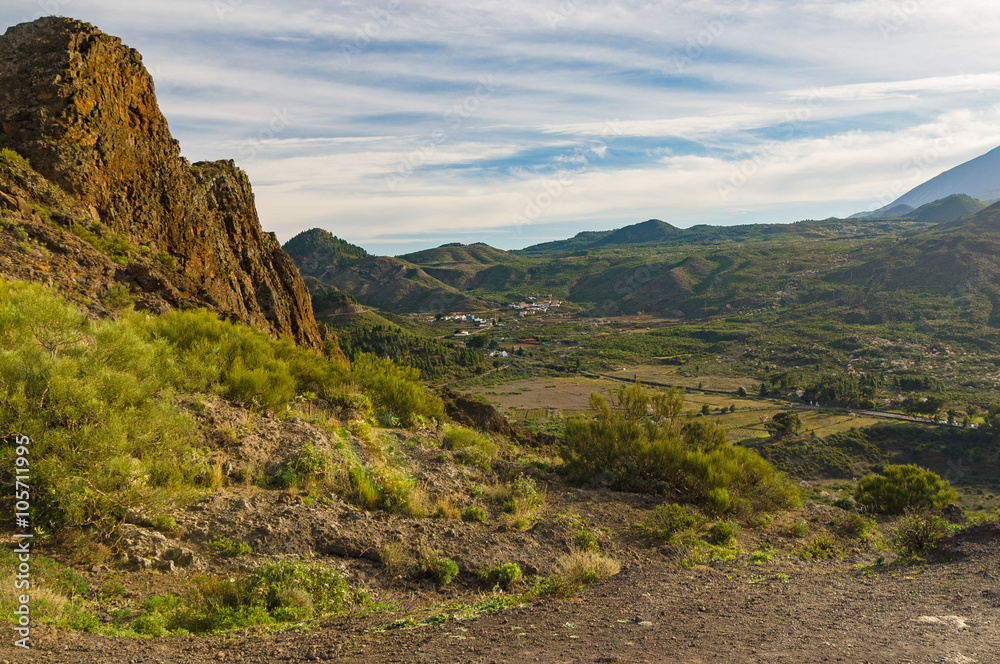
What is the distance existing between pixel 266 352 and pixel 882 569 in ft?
34.5

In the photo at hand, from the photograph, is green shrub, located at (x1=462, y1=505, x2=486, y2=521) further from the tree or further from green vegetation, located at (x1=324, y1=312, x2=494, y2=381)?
green vegetation, located at (x1=324, y1=312, x2=494, y2=381)

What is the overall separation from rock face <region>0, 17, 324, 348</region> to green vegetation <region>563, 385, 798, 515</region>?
9.22 meters

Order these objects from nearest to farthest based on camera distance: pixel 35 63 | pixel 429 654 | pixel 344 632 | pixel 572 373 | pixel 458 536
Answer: pixel 429 654
pixel 344 632
pixel 458 536
pixel 35 63
pixel 572 373

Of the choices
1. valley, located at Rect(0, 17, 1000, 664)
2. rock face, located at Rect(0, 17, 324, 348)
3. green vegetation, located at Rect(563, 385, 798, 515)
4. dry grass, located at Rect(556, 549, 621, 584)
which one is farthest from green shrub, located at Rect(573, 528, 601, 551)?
rock face, located at Rect(0, 17, 324, 348)

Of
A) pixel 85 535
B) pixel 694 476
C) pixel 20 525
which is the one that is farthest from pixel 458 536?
pixel 694 476

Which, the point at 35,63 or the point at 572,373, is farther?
the point at 572,373

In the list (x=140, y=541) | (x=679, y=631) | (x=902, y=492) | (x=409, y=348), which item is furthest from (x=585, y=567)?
(x=409, y=348)

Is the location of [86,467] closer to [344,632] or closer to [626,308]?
[344,632]

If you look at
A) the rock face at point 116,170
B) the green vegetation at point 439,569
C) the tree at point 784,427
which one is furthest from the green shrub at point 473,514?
the tree at point 784,427

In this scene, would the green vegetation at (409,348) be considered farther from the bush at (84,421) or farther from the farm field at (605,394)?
the bush at (84,421)

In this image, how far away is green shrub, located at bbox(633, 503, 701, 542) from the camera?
8016mm

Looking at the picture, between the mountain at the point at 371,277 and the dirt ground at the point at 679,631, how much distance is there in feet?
492

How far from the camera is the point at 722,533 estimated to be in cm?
834

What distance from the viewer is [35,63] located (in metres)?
14.2
